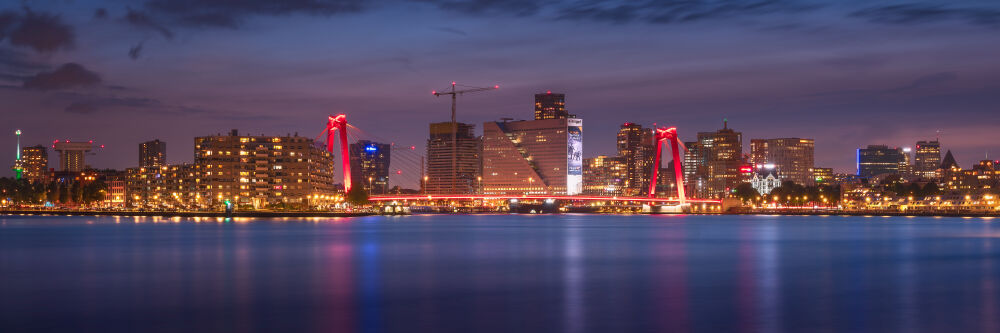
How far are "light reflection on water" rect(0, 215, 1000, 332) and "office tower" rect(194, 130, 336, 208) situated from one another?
11281 cm

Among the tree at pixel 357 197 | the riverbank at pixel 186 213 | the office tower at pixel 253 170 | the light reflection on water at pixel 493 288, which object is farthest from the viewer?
the office tower at pixel 253 170

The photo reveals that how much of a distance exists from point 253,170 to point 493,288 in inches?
5755

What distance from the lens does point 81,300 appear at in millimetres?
29844

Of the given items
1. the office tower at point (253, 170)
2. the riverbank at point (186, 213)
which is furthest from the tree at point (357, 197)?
the office tower at point (253, 170)

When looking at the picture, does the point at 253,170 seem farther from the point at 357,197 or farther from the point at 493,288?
the point at 493,288

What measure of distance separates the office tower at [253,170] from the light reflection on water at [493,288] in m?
113

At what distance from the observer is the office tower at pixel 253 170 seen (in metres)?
173

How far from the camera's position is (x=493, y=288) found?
33.7 meters

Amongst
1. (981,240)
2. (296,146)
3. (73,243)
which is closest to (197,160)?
(296,146)

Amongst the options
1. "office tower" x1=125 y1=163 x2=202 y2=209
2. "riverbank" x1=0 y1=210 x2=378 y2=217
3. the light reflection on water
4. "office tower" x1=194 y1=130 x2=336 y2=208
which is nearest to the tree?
"riverbank" x1=0 y1=210 x2=378 y2=217

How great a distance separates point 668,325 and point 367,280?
1592 cm

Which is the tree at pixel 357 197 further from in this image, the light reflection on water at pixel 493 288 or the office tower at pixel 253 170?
the light reflection on water at pixel 493 288

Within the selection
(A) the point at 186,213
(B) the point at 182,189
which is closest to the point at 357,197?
(A) the point at 186,213

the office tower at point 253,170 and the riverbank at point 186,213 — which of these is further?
the office tower at point 253,170
